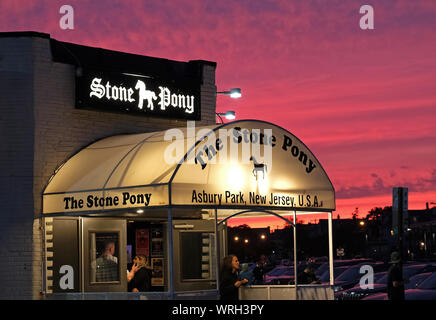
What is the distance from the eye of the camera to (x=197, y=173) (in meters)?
16.2

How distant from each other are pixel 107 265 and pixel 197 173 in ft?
13.2

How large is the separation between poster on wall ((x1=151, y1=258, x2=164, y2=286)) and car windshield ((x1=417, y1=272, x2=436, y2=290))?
6.49 metres

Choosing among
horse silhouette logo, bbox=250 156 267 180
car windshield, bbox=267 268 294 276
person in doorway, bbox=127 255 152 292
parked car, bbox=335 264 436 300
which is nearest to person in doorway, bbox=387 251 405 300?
horse silhouette logo, bbox=250 156 267 180

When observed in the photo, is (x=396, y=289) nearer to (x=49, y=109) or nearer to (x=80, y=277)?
(x=80, y=277)

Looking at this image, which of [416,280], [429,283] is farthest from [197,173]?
[416,280]

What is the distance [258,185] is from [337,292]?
11.1 meters

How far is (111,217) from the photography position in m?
19.0

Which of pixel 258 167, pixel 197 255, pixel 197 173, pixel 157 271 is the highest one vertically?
pixel 258 167

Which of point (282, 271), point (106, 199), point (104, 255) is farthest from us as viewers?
point (282, 271)

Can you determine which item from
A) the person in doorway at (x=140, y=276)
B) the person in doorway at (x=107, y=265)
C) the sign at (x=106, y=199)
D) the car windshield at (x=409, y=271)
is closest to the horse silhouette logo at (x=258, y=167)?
the sign at (x=106, y=199)

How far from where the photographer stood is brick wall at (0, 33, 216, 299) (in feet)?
58.2

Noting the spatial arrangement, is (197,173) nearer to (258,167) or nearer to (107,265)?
(258,167)

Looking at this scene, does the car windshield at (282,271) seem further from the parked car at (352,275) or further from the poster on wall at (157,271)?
the poster on wall at (157,271)
